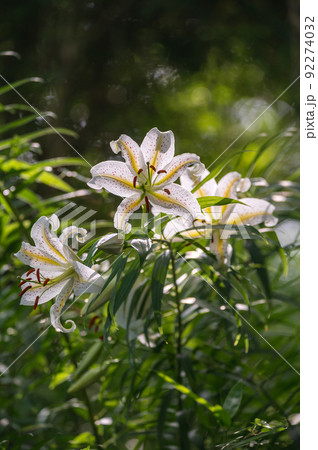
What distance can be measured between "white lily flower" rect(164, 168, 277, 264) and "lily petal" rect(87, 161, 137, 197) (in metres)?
0.07

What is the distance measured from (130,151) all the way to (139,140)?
1098 millimetres

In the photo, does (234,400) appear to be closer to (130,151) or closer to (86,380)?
(86,380)

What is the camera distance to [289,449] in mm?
635

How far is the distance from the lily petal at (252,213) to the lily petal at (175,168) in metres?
0.10

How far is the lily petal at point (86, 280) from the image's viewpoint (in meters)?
0.50

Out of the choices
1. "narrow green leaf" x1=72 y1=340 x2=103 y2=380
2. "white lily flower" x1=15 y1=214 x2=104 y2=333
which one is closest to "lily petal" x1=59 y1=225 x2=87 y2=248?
"white lily flower" x1=15 y1=214 x2=104 y2=333

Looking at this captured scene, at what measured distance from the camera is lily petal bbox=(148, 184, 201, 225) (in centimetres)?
51

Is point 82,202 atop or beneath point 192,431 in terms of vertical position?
atop

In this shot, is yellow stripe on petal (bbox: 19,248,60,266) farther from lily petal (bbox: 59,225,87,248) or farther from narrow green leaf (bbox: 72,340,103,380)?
narrow green leaf (bbox: 72,340,103,380)

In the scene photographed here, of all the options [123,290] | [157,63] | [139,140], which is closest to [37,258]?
[123,290]

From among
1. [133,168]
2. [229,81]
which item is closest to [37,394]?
[133,168]

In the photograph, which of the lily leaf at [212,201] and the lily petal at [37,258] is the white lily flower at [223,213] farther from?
the lily petal at [37,258]

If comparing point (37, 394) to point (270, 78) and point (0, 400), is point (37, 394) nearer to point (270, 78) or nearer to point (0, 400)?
point (0, 400)

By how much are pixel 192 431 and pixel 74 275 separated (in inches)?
13.0
